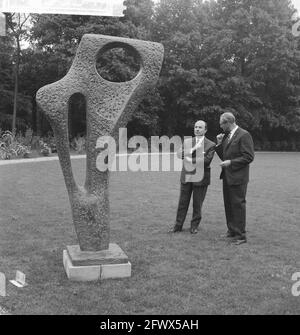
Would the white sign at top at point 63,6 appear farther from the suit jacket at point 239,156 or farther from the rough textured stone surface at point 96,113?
the suit jacket at point 239,156

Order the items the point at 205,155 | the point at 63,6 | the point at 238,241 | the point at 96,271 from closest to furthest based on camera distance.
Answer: the point at 63,6
the point at 96,271
the point at 238,241
the point at 205,155

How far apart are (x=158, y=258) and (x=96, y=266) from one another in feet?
3.54

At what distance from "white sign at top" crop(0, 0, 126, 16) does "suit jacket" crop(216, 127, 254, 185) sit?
3396 millimetres

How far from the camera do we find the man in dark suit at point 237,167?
6422mm

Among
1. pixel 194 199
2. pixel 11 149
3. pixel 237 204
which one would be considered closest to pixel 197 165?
pixel 194 199

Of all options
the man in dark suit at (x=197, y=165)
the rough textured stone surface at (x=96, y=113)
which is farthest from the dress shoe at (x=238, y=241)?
the rough textured stone surface at (x=96, y=113)

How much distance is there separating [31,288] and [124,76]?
22.2 metres

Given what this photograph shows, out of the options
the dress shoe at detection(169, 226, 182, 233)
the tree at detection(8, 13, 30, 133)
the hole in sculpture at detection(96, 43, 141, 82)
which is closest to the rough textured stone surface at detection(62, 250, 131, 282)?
the dress shoe at detection(169, 226, 182, 233)

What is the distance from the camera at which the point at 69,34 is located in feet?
87.6

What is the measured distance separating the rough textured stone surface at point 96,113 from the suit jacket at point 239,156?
171cm

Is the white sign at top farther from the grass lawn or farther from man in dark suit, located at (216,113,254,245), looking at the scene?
man in dark suit, located at (216,113,254,245)

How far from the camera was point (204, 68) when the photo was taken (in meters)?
30.9

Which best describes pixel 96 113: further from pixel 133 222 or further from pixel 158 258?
pixel 133 222

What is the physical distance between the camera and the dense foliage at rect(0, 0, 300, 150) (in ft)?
96.8
